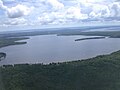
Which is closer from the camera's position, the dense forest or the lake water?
the dense forest

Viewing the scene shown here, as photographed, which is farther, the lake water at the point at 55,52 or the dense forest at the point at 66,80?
the lake water at the point at 55,52

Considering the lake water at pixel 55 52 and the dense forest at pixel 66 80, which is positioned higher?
the dense forest at pixel 66 80

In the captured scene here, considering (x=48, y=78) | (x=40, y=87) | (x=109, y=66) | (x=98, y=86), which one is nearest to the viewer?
(x=98, y=86)

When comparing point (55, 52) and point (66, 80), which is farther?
point (55, 52)

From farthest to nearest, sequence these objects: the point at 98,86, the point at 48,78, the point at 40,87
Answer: the point at 48,78, the point at 40,87, the point at 98,86

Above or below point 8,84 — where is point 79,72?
below

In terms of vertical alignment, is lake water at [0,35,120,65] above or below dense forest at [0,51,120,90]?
below

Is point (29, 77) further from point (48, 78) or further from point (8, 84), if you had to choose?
point (8, 84)

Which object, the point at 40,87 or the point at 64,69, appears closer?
the point at 40,87

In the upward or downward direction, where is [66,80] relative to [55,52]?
upward

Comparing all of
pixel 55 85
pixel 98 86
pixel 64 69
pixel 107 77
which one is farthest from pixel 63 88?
pixel 64 69
